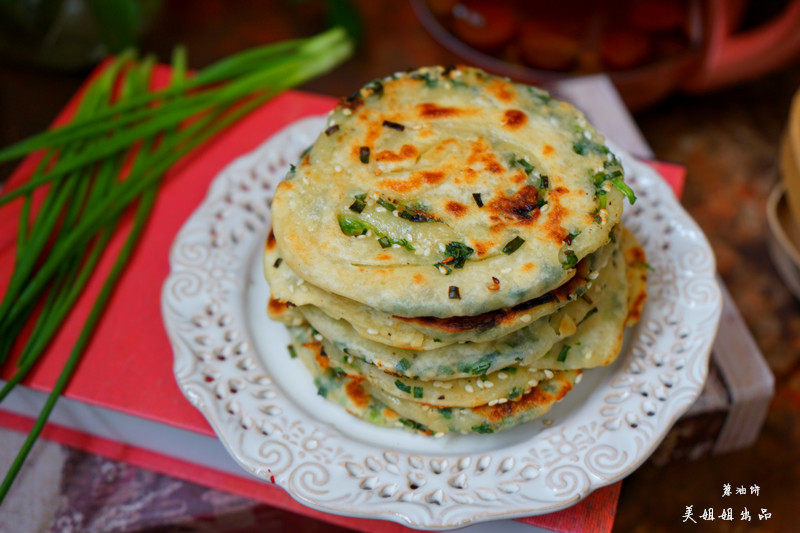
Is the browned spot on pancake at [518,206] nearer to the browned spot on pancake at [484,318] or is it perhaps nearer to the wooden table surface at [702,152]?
the browned spot on pancake at [484,318]

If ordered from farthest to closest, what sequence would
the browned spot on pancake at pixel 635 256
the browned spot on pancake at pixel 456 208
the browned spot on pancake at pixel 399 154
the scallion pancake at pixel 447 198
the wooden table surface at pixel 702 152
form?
the wooden table surface at pixel 702 152 < the browned spot on pancake at pixel 635 256 < the browned spot on pancake at pixel 399 154 < the browned spot on pancake at pixel 456 208 < the scallion pancake at pixel 447 198

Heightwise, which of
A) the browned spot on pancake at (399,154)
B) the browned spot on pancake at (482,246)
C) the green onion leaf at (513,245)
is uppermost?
the browned spot on pancake at (399,154)

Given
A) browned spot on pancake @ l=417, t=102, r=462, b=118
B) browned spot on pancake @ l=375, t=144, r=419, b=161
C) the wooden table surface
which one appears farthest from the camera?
the wooden table surface

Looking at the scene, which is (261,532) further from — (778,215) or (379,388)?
(778,215)

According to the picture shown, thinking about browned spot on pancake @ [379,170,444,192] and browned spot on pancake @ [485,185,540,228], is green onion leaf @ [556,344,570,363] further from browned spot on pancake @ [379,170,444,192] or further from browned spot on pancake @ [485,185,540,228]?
browned spot on pancake @ [379,170,444,192]

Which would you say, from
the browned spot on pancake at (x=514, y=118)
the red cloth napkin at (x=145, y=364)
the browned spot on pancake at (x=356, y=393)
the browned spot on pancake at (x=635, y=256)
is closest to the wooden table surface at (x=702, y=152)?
the red cloth napkin at (x=145, y=364)

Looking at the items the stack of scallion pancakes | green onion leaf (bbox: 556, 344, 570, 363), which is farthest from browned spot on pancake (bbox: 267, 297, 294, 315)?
green onion leaf (bbox: 556, 344, 570, 363)

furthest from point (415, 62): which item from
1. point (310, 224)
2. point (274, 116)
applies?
point (310, 224)
